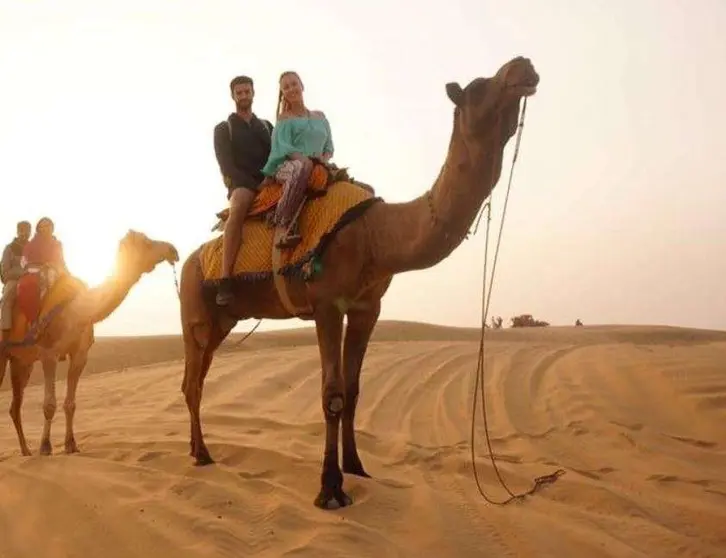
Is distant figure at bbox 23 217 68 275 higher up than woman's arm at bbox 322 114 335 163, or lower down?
lower down

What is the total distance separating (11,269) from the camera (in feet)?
26.6

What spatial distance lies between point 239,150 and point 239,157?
0.06m

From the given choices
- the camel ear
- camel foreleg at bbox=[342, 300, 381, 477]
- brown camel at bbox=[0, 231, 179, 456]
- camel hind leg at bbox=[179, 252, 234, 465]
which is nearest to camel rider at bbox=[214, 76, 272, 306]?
camel hind leg at bbox=[179, 252, 234, 465]

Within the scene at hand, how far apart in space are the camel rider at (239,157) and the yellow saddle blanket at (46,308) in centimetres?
298

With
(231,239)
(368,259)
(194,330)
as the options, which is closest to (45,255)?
(194,330)

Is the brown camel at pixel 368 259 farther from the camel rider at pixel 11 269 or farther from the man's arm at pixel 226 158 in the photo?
the camel rider at pixel 11 269

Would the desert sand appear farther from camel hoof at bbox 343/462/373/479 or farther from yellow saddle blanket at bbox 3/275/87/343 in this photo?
yellow saddle blanket at bbox 3/275/87/343

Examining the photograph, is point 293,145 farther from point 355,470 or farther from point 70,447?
point 70,447

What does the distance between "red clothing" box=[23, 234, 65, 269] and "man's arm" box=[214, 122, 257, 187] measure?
3.26 m

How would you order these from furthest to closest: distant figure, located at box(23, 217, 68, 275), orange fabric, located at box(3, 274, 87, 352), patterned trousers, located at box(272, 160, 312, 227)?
distant figure, located at box(23, 217, 68, 275) → orange fabric, located at box(3, 274, 87, 352) → patterned trousers, located at box(272, 160, 312, 227)

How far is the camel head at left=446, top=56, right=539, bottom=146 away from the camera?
390 cm

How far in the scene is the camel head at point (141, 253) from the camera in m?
7.30

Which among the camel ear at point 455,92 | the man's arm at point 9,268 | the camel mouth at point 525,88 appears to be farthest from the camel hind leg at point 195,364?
the camel mouth at point 525,88

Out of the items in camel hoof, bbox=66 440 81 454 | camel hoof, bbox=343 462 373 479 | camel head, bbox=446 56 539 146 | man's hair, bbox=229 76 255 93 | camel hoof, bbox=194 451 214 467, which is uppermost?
man's hair, bbox=229 76 255 93
